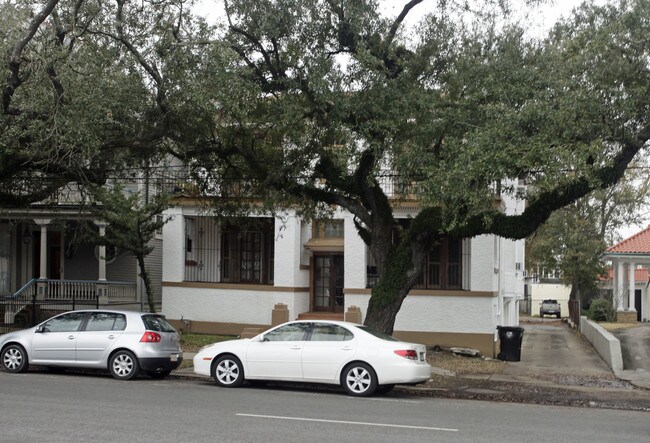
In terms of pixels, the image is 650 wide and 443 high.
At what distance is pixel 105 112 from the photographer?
51.6ft

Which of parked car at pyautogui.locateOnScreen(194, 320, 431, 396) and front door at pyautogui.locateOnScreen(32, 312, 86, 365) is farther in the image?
front door at pyautogui.locateOnScreen(32, 312, 86, 365)

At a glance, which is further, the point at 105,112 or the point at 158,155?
the point at 158,155

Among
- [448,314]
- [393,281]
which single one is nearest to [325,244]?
[448,314]

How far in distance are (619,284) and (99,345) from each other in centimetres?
3026

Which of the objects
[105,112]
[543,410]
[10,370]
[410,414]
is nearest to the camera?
[410,414]

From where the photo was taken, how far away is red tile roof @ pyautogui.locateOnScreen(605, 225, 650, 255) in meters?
37.1

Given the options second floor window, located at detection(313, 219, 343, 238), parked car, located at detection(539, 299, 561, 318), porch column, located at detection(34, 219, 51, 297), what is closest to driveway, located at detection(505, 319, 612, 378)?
second floor window, located at detection(313, 219, 343, 238)

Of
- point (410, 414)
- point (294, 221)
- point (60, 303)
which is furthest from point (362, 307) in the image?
point (410, 414)

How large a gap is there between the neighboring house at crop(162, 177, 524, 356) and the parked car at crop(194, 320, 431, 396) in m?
8.07

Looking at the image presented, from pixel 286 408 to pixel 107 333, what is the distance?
538cm

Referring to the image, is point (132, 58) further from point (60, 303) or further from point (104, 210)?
point (60, 303)

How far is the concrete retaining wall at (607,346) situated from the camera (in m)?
21.3

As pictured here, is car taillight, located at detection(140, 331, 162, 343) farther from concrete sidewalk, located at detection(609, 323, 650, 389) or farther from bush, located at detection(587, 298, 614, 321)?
bush, located at detection(587, 298, 614, 321)

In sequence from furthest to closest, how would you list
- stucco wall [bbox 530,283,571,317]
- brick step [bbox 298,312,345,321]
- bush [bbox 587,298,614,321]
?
stucco wall [bbox 530,283,571,317], bush [bbox 587,298,614,321], brick step [bbox 298,312,345,321]
